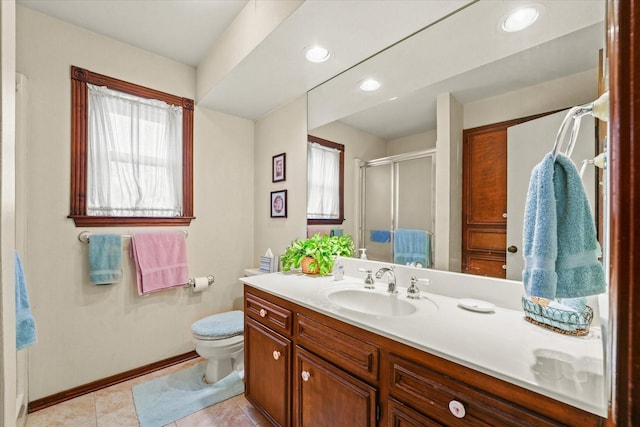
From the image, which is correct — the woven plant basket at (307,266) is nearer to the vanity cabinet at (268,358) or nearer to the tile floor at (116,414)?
the vanity cabinet at (268,358)

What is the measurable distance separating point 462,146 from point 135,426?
8.07 ft

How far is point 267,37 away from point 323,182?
101 centimetres

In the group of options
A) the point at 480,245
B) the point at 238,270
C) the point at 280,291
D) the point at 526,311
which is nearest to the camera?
the point at 526,311

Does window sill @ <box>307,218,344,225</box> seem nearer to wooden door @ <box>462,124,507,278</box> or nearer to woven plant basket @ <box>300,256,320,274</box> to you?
woven plant basket @ <box>300,256,320,274</box>

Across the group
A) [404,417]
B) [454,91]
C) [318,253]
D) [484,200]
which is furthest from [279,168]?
[404,417]

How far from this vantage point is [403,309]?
4.34 ft

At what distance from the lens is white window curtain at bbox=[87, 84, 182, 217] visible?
6.53ft

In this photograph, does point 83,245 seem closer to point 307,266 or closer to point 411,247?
point 307,266

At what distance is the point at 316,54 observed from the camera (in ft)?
5.63

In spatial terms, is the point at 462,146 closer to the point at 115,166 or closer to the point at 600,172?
the point at 600,172

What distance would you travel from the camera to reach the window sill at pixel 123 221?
1.93 meters

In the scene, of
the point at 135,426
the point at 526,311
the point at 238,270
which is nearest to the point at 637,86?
the point at 526,311

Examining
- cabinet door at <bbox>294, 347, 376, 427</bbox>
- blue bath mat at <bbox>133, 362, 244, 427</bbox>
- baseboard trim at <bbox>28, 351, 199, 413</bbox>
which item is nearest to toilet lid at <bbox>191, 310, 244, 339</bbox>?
blue bath mat at <bbox>133, 362, 244, 427</bbox>

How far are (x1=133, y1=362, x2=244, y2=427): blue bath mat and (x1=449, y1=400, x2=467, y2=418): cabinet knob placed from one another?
5.54 ft
